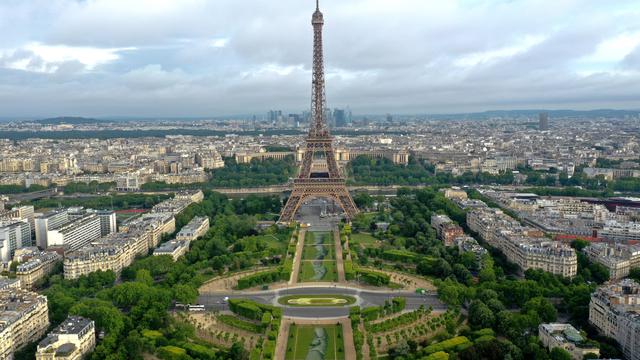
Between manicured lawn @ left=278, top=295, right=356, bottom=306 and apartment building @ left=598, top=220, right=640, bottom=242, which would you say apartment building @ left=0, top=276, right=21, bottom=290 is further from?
apartment building @ left=598, top=220, right=640, bottom=242

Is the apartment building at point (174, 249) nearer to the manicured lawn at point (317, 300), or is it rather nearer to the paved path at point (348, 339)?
the manicured lawn at point (317, 300)

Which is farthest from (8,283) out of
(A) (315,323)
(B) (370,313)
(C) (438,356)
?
(C) (438,356)

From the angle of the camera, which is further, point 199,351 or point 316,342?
point 316,342

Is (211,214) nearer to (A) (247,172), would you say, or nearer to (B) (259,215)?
(B) (259,215)

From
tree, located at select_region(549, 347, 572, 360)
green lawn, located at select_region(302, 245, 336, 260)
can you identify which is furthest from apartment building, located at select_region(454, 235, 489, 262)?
tree, located at select_region(549, 347, 572, 360)

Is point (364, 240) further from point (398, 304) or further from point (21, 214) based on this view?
point (21, 214)

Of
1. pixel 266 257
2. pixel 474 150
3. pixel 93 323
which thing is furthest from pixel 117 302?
pixel 474 150
